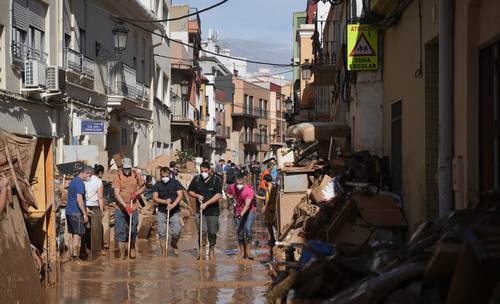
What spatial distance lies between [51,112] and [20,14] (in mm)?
2769

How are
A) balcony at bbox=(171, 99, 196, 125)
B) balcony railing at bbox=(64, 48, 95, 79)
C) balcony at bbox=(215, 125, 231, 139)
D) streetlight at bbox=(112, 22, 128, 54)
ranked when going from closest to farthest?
balcony railing at bbox=(64, 48, 95, 79) < streetlight at bbox=(112, 22, 128, 54) < balcony at bbox=(171, 99, 196, 125) < balcony at bbox=(215, 125, 231, 139)

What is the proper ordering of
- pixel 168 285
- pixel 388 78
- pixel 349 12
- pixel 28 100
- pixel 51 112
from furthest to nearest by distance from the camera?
pixel 51 112 < pixel 28 100 < pixel 349 12 < pixel 388 78 < pixel 168 285

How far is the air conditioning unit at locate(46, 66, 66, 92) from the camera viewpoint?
19.2 metres

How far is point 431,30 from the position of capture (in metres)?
9.42

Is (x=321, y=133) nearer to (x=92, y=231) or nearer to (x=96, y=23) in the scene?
(x=92, y=231)

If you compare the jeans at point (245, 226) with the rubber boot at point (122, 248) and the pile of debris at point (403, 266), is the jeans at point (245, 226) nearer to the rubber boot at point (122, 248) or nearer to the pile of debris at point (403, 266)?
the rubber boot at point (122, 248)

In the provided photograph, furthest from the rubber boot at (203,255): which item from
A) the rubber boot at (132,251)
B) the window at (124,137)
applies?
the window at (124,137)

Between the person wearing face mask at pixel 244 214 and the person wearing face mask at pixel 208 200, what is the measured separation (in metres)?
0.48

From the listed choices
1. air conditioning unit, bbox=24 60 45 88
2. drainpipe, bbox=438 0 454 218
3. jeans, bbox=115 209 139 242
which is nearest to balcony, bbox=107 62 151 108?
air conditioning unit, bbox=24 60 45 88

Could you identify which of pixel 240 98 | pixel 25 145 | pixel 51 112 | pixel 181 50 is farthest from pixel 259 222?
pixel 240 98

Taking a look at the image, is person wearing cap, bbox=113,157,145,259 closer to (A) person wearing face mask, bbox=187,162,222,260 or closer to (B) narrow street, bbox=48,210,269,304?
(B) narrow street, bbox=48,210,269,304

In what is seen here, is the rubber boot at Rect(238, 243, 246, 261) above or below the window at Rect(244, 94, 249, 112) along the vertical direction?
below

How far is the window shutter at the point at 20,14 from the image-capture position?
1836cm

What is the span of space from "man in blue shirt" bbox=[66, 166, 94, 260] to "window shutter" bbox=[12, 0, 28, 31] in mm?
6404
